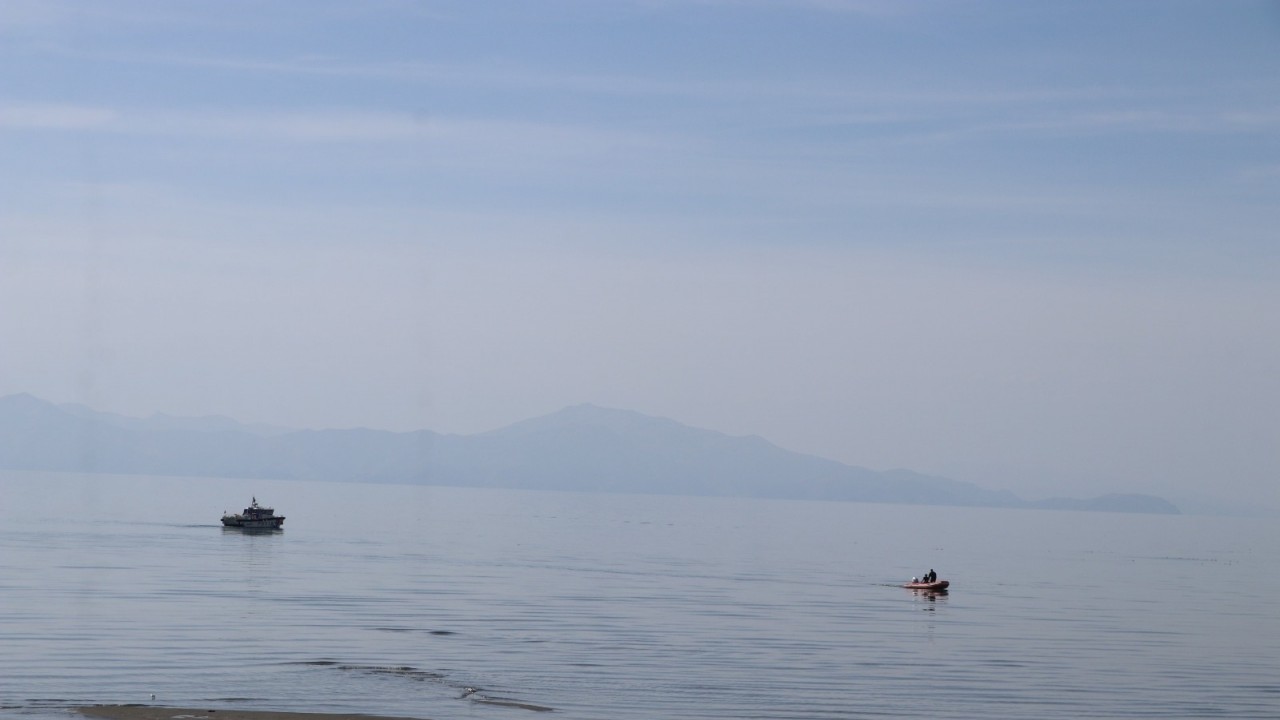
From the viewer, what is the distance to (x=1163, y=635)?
292ft

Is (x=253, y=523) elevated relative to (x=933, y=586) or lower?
elevated

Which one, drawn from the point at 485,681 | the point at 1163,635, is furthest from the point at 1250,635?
the point at 485,681

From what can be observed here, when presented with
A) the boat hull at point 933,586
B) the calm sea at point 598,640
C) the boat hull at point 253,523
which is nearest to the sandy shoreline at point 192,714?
the calm sea at point 598,640

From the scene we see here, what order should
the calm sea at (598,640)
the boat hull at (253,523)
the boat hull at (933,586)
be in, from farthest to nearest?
the boat hull at (253,523)
the boat hull at (933,586)
the calm sea at (598,640)

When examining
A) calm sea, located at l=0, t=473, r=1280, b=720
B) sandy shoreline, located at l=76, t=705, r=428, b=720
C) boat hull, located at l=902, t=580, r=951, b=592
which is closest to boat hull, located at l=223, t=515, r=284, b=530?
calm sea, located at l=0, t=473, r=1280, b=720

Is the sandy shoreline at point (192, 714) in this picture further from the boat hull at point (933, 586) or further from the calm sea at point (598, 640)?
the boat hull at point (933, 586)

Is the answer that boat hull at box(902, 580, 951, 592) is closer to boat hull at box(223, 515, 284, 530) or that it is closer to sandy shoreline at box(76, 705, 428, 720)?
sandy shoreline at box(76, 705, 428, 720)

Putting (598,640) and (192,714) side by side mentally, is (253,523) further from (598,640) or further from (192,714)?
(192,714)

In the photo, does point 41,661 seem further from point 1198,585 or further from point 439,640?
point 1198,585

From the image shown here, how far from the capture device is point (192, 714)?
45875mm

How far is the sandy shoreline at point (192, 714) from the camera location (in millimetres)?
45250

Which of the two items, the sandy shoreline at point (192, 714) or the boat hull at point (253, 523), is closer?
the sandy shoreline at point (192, 714)

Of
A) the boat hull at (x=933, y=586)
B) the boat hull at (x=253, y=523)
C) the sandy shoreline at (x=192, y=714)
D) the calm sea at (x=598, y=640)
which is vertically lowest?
the sandy shoreline at (x=192, y=714)

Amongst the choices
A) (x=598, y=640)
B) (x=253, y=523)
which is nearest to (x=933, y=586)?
(x=598, y=640)
